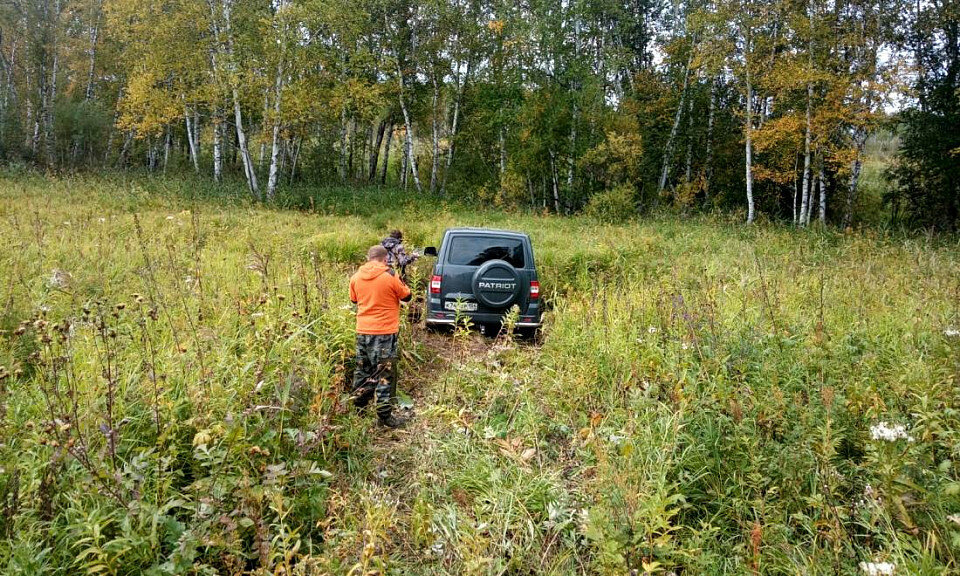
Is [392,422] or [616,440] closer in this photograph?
[616,440]

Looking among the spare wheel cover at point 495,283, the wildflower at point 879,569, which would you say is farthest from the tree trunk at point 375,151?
the wildflower at point 879,569

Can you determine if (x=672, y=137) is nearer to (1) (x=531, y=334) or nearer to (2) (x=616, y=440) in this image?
(1) (x=531, y=334)

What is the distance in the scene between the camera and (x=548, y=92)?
2344cm

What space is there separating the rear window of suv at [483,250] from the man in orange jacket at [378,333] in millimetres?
2414

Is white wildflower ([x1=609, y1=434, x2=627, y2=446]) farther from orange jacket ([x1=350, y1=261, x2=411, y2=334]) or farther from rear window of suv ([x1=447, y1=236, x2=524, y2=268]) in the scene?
rear window of suv ([x1=447, y1=236, x2=524, y2=268])

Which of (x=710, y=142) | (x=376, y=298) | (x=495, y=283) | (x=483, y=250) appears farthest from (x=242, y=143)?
(x=710, y=142)

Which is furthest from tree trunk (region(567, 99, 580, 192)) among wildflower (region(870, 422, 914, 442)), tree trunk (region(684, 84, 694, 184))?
wildflower (region(870, 422, 914, 442))

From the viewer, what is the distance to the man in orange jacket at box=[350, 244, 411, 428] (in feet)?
16.0

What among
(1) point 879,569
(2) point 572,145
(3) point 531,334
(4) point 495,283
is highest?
(2) point 572,145

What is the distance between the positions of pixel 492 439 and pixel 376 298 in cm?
183

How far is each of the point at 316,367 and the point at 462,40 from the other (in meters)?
25.4

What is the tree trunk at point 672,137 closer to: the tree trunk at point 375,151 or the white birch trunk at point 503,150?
the white birch trunk at point 503,150

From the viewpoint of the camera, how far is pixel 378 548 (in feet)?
9.70

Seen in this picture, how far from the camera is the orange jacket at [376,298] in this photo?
16.1 feet
